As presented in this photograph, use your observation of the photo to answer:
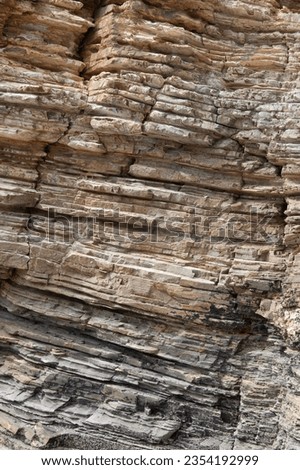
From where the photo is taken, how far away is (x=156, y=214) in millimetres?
9031

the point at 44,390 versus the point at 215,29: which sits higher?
the point at 215,29

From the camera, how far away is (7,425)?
9.34 m

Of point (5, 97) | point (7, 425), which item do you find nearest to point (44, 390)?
point (7, 425)

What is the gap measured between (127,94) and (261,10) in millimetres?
2915

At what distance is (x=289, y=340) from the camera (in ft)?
27.6

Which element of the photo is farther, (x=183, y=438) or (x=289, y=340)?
(x=183, y=438)

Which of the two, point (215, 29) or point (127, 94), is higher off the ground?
point (215, 29)

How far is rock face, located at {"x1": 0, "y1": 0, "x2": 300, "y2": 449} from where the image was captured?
8758 mm

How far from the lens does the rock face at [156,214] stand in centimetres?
876

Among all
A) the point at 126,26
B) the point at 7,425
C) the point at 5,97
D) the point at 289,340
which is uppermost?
the point at 126,26

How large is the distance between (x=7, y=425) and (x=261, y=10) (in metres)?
9.05

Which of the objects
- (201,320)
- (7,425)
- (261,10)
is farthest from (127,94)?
(7,425)

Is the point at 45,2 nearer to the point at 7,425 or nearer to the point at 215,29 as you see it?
the point at 215,29

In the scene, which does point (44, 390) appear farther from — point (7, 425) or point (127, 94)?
point (127, 94)
